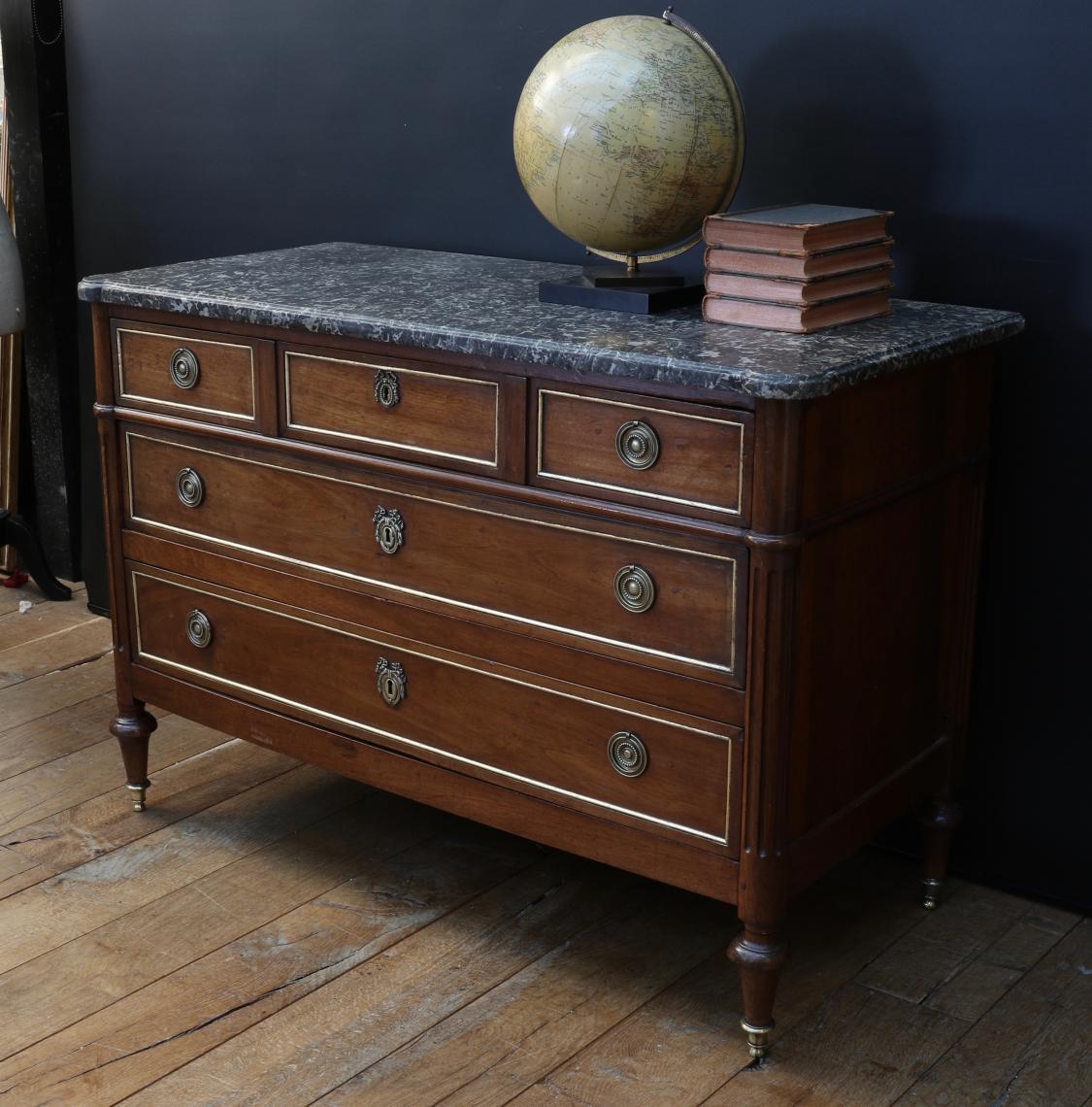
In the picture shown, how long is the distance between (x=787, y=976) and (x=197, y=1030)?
915mm

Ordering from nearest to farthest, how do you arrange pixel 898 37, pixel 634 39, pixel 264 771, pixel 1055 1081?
pixel 1055 1081
pixel 634 39
pixel 898 37
pixel 264 771

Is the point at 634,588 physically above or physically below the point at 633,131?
below

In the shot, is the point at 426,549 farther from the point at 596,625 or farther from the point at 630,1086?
the point at 630,1086

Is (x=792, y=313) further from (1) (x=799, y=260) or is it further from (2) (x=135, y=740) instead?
(2) (x=135, y=740)

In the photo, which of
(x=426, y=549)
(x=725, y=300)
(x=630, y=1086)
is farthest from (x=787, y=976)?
(x=725, y=300)

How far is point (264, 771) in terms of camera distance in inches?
123

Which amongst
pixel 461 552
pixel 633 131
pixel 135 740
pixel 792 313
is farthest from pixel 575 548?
pixel 135 740

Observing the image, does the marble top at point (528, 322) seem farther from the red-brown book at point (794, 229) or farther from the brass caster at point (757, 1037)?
the brass caster at point (757, 1037)

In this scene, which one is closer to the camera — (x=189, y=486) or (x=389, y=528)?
(x=389, y=528)

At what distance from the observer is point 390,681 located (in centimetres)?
246

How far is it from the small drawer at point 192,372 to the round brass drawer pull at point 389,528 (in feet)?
0.90

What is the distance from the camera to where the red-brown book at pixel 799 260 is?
6.93ft

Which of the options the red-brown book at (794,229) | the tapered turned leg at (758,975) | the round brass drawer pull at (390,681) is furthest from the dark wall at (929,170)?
the round brass drawer pull at (390,681)

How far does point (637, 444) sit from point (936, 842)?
0.97m
